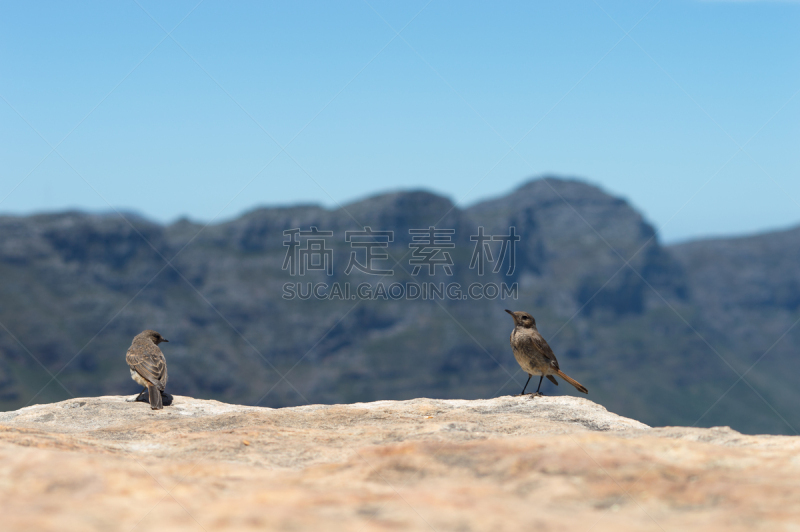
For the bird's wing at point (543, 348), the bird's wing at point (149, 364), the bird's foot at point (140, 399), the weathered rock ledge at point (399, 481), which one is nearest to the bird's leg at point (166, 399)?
the bird's wing at point (149, 364)

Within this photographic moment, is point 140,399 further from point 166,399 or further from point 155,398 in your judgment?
point 155,398

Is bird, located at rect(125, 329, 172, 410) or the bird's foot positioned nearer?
bird, located at rect(125, 329, 172, 410)

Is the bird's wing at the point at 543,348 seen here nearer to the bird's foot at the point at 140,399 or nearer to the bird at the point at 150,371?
the bird at the point at 150,371

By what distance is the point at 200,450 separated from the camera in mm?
7602

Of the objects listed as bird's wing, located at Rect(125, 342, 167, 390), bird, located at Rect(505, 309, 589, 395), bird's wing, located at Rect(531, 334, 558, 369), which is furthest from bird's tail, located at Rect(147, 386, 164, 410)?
bird's wing, located at Rect(531, 334, 558, 369)

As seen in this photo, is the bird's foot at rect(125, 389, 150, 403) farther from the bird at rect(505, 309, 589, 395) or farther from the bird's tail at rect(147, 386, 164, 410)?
the bird at rect(505, 309, 589, 395)

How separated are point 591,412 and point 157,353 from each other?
1001 centimetres

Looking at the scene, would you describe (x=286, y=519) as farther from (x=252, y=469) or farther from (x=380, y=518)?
(x=252, y=469)

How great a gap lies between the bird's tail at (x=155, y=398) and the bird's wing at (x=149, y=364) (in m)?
0.42

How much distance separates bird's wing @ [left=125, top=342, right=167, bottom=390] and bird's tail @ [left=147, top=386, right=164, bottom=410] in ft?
1.38

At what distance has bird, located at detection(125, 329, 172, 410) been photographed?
13.3 meters

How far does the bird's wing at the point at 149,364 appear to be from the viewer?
14188 millimetres

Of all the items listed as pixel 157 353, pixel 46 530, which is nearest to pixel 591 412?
pixel 46 530

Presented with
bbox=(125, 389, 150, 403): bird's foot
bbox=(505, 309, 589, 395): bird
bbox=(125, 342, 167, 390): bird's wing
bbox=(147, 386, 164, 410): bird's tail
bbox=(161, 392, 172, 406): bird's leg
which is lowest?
bbox=(125, 389, 150, 403): bird's foot
